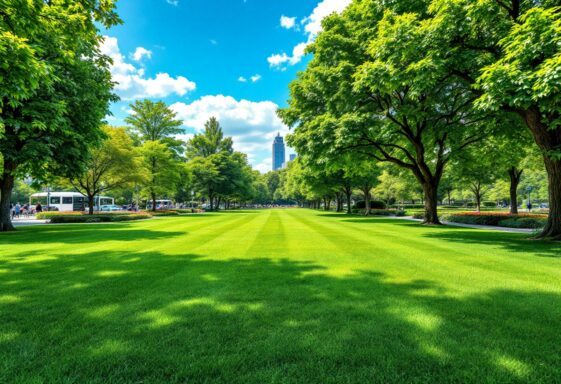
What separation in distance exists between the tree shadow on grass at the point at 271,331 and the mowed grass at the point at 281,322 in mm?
18

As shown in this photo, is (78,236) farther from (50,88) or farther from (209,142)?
(209,142)

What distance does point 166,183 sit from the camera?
4053 cm

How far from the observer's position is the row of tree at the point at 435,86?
29.0ft

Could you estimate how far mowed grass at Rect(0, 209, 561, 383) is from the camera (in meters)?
2.81

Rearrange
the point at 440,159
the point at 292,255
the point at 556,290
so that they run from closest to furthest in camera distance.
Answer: the point at 556,290 < the point at 292,255 < the point at 440,159

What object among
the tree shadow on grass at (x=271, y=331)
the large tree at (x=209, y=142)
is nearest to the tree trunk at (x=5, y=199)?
the tree shadow on grass at (x=271, y=331)

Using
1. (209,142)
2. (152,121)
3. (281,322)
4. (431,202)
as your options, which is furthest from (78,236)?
(209,142)

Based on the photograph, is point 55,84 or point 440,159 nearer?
point 55,84

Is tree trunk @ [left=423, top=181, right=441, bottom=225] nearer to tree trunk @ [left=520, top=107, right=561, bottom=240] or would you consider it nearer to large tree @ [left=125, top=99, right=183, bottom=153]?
tree trunk @ [left=520, top=107, right=561, bottom=240]

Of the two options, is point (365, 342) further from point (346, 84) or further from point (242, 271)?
point (346, 84)

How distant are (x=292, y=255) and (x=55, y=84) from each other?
643 inches

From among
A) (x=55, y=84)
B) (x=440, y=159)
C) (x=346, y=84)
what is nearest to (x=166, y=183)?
(x=55, y=84)

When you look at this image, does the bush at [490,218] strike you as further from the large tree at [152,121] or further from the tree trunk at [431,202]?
the large tree at [152,121]

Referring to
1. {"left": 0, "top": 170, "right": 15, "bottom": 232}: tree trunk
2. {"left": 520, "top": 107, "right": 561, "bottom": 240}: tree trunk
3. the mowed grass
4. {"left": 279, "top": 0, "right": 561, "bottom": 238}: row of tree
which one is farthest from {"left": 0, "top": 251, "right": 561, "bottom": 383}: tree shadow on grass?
{"left": 0, "top": 170, "right": 15, "bottom": 232}: tree trunk
